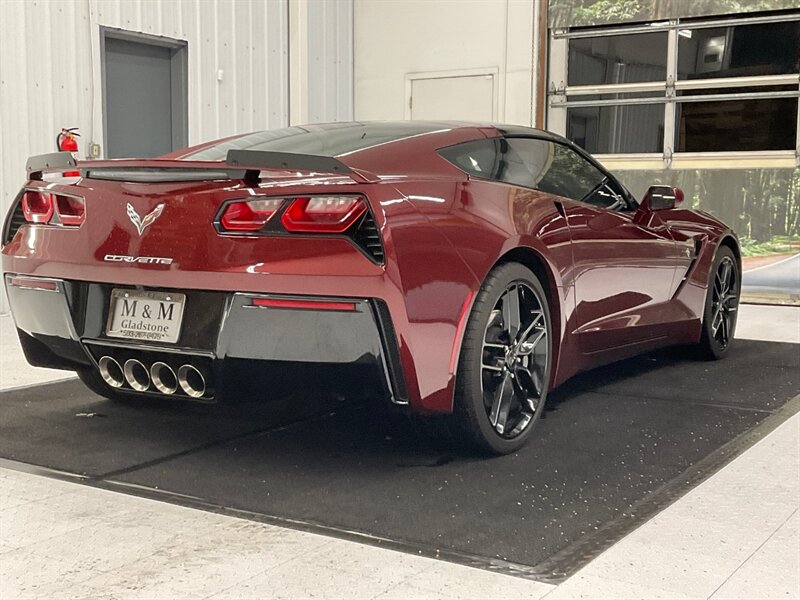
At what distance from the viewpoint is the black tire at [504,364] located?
288 centimetres

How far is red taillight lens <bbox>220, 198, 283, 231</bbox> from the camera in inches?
104

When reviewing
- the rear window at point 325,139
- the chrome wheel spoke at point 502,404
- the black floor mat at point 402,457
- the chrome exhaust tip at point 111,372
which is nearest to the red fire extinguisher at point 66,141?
the black floor mat at point 402,457

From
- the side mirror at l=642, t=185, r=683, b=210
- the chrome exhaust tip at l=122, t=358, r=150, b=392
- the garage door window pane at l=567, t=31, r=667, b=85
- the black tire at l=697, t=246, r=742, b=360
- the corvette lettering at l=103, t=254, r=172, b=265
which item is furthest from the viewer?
the garage door window pane at l=567, t=31, r=667, b=85

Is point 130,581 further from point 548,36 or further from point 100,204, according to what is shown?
point 548,36

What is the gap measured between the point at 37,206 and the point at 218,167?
757 mm

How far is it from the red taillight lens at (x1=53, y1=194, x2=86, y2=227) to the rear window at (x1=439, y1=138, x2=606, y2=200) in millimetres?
1144

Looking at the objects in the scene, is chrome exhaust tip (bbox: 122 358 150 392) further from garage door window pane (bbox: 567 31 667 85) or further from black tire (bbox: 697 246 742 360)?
garage door window pane (bbox: 567 31 667 85)

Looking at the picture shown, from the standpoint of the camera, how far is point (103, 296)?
289 centimetres

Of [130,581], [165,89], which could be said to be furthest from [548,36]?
[130,581]

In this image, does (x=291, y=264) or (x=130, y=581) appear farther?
(x=291, y=264)

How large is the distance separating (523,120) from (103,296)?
7909 millimetres

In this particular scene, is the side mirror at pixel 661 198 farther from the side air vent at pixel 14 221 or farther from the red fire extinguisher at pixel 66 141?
the red fire extinguisher at pixel 66 141

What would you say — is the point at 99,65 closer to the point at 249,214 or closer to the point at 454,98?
the point at 454,98

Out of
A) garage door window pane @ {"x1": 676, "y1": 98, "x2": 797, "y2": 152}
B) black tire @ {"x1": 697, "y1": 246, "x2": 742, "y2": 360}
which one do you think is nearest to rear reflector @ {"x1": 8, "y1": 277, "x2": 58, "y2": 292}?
black tire @ {"x1": 697, "y1": 246, "x2": 742, "y2": 360}
